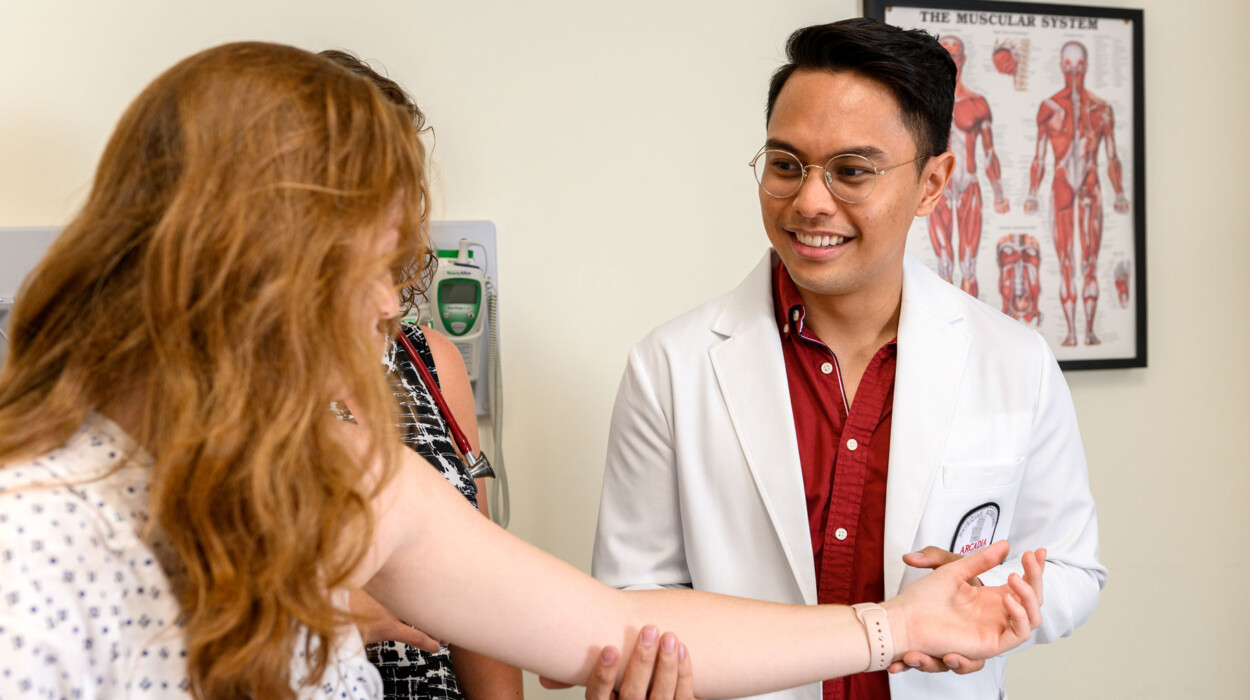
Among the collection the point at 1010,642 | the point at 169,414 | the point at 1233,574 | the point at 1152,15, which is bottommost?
the point at 1233,574

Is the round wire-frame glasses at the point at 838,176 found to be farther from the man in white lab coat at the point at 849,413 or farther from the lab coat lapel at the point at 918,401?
the lab coat lapel at the point at 918,401

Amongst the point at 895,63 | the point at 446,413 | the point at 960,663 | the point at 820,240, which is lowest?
the point at 960,663

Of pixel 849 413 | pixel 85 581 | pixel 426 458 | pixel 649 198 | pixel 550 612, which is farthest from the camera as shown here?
pixel 649 198

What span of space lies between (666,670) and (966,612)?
1.50 feet

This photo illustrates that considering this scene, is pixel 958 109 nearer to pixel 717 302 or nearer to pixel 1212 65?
pixel 1212 65

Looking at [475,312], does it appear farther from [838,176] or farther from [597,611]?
[597,611]

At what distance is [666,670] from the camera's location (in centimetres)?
112

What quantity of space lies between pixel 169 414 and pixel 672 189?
1.52 meters

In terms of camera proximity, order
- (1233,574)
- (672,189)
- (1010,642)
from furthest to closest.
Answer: (1233,574) → (672,189) → (1010,642)

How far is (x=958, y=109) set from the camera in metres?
2.26

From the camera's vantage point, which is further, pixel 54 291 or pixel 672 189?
pixel 672 189

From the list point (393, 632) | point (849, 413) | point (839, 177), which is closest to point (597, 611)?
point (393, 632)

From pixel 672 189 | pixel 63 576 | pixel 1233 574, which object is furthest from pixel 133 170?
pixel 1233 574

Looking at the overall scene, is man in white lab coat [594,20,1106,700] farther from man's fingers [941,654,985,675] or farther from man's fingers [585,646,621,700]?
man's fingers [585,646,621,700]
